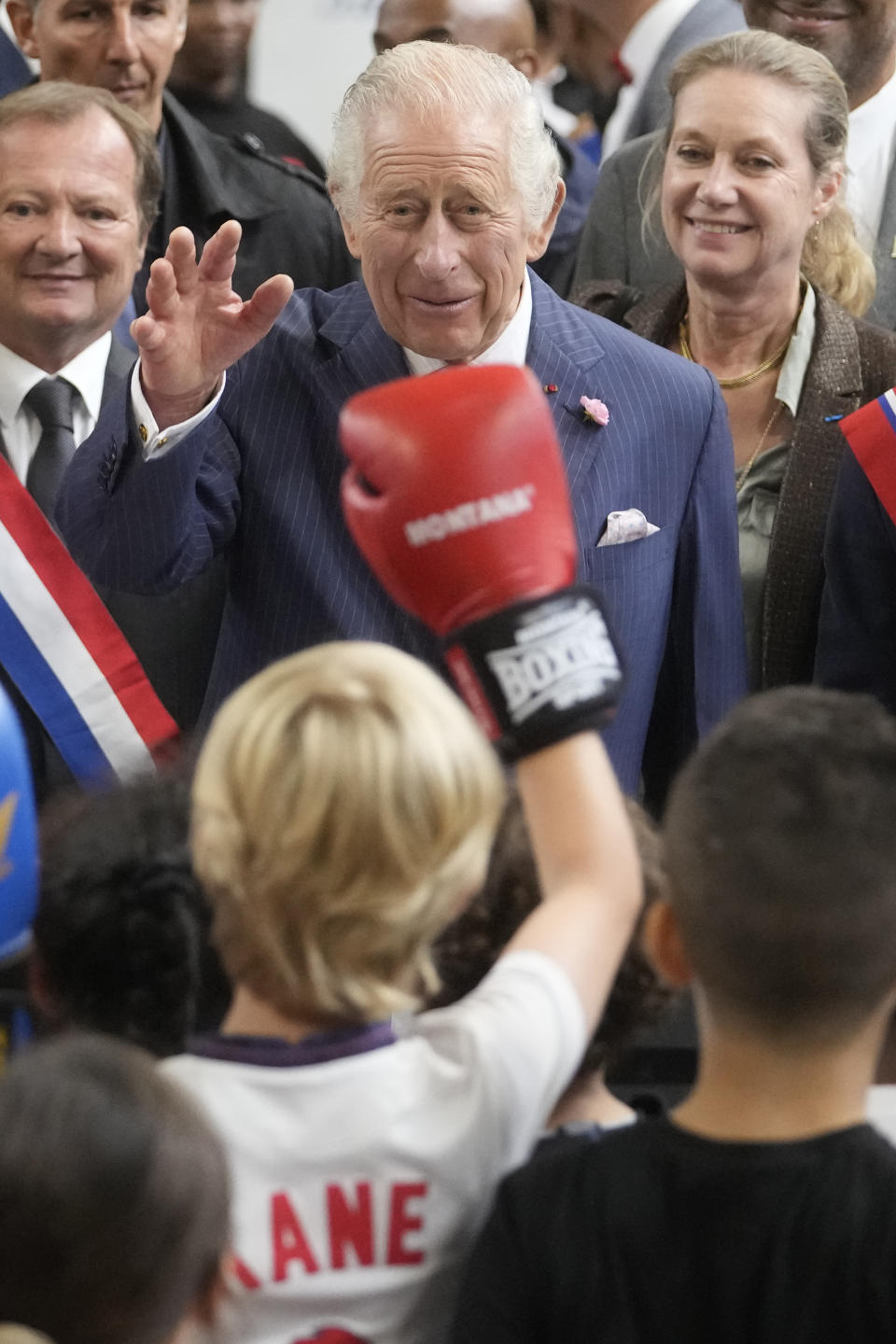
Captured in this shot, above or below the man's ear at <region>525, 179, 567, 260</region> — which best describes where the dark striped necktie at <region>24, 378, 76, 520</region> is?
below

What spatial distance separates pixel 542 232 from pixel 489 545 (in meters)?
1.02

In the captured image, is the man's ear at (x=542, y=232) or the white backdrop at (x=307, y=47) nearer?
the man's ear at (x=542, y=232)

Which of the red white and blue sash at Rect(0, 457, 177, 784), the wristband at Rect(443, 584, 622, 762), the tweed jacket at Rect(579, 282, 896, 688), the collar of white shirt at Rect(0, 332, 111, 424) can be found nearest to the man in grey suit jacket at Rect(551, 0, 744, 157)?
the tweed jacket at Rect(579, 282, 896, 688)

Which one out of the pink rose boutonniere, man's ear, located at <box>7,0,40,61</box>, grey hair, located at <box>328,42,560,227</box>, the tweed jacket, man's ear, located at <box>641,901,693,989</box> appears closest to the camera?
man's ear, located at <box>641,901,693,989</box>

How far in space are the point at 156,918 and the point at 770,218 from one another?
1.58 meters

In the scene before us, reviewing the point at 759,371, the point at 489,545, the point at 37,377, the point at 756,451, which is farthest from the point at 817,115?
the point at 489,545

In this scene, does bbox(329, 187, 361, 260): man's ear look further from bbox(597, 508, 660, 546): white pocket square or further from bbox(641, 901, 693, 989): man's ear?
bbox(641, 901, 693, 989): man's ear

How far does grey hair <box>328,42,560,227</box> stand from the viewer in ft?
6.71

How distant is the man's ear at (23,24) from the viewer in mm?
3193

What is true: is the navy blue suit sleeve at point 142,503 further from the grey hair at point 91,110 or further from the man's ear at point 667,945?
the man's ear at point 667,945

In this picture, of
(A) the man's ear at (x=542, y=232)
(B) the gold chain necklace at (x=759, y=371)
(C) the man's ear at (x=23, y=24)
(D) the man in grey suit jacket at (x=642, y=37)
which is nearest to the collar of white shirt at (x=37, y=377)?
(A) the man's ear at (x=542, y=232)

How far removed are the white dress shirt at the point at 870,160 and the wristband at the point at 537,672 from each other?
6.08ft

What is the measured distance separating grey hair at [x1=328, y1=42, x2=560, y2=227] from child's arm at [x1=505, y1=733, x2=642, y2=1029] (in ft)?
3.34

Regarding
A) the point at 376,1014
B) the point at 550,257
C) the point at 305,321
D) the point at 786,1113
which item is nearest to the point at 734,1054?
the point at 786,1113
